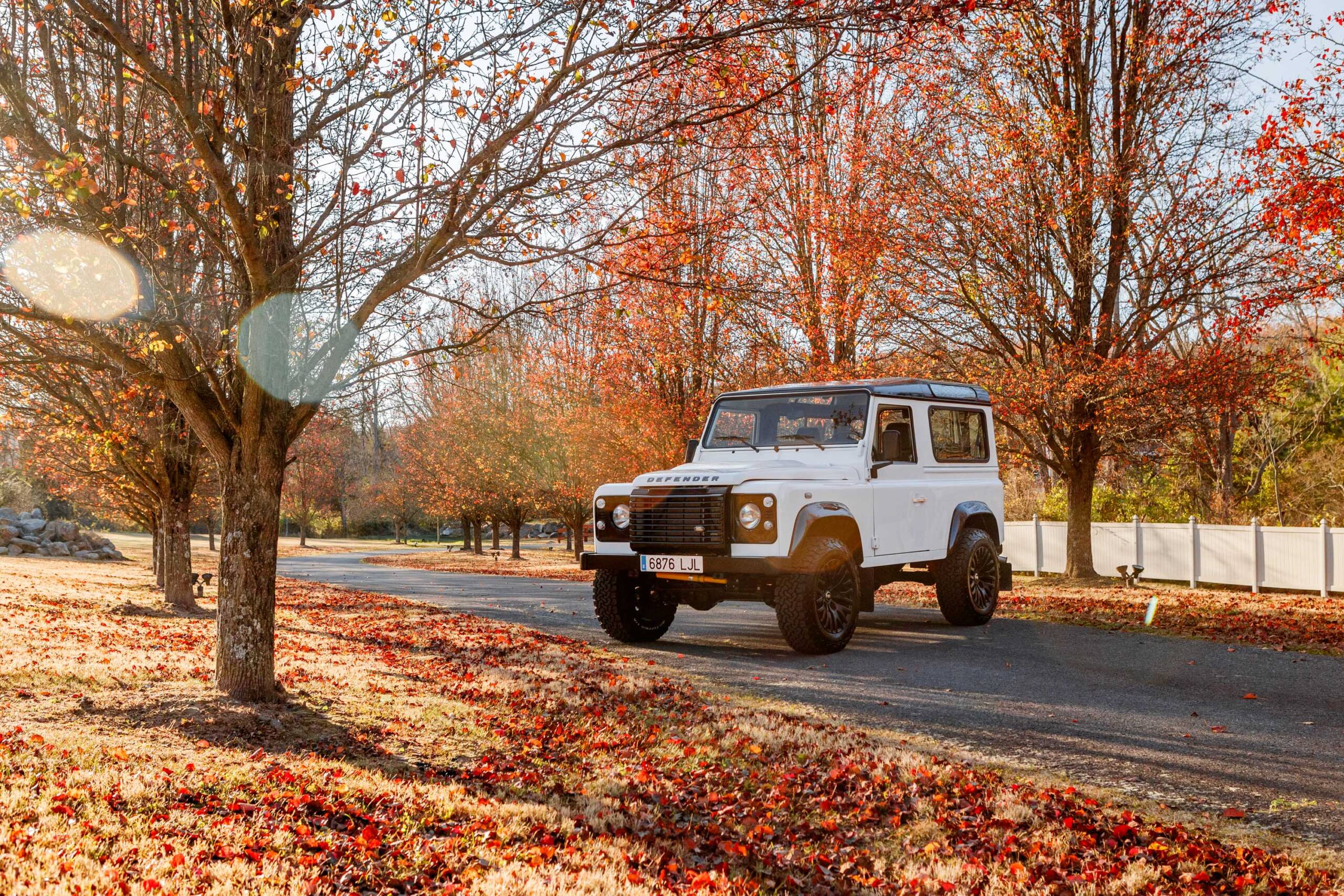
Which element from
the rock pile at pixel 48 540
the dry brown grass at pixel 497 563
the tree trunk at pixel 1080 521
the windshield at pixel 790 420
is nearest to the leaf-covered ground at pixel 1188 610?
the tree trunk at pixel 1080 521

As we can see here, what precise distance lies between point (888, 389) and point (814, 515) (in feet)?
6.62

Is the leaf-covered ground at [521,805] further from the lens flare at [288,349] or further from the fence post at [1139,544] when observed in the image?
the fence post at [1139,544]

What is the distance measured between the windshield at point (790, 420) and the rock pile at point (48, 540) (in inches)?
1114

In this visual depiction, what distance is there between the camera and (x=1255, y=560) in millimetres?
17438

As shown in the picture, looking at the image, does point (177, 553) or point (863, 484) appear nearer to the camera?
point (863, 484)

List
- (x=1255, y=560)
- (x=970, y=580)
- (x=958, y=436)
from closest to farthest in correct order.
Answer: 1. (x=970, y=580)
2. (x=958, y=436)
3. (x=1255, y=560)

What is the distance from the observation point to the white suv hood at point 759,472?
29.9ft

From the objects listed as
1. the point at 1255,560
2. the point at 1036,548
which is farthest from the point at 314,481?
the point at 1255,560

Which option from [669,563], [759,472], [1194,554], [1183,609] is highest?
[759,472]

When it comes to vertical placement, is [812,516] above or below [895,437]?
below

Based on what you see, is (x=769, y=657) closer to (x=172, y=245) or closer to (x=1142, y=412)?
(x=172, y=245)

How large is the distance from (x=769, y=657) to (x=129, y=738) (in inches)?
215

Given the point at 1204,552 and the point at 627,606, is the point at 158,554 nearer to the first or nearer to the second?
the point at 627,606

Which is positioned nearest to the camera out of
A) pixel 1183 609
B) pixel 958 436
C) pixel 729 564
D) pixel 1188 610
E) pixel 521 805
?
pixel 521 805
